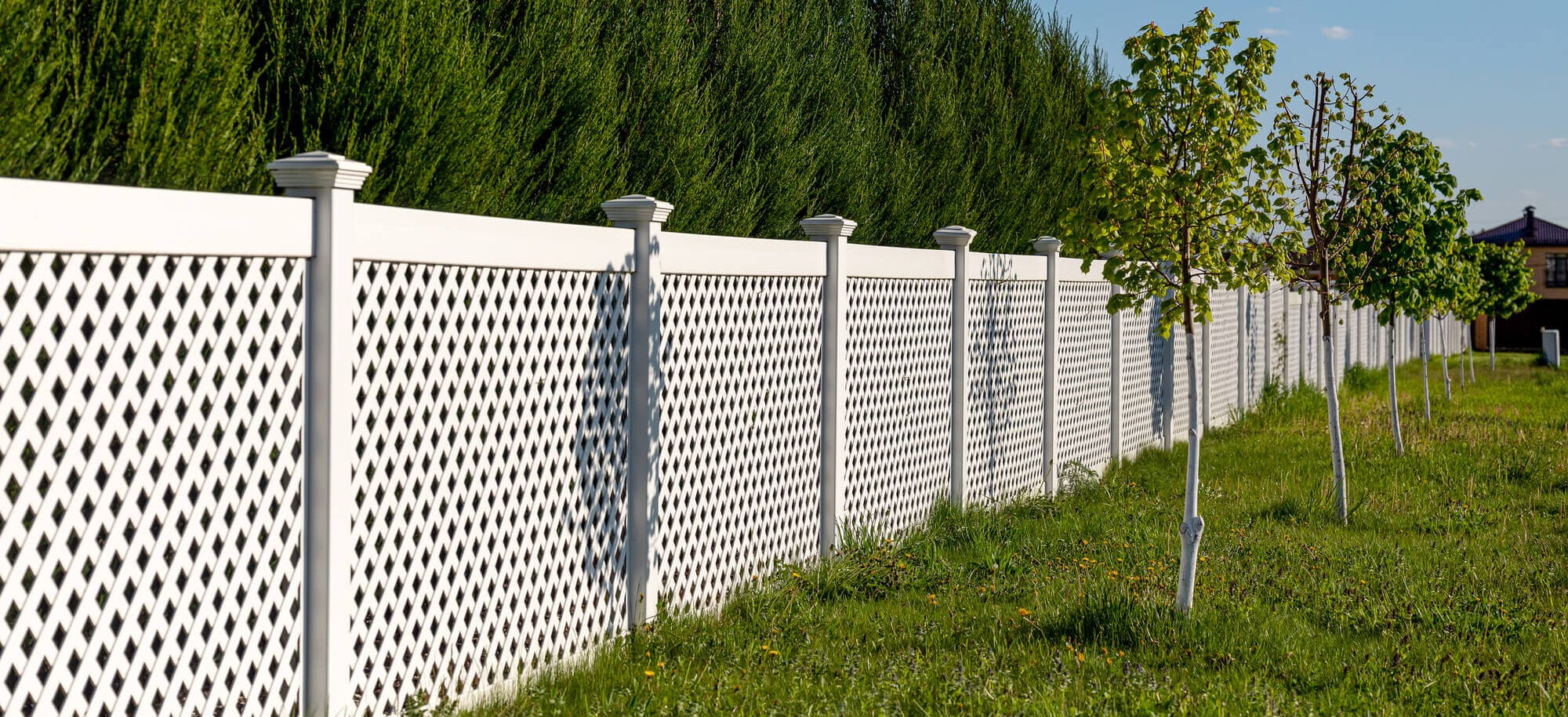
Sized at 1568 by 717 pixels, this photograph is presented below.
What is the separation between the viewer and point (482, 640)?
4.36 meters

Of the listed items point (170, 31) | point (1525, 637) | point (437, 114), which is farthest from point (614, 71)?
point (1525, 637)

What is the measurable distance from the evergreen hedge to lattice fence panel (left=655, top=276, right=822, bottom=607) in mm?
1510

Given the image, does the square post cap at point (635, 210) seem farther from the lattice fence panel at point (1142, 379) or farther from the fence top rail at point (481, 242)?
the lattice fence panel at point (1142, 379)

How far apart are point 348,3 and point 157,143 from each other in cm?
150

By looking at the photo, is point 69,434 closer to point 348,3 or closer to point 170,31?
point 170,31

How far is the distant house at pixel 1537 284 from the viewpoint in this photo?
191 feet

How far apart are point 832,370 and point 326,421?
333 cm

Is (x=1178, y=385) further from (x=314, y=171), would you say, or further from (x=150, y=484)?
(x=150, y=484)

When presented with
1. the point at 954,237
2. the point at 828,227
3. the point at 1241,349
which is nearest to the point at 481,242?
the point at 828,227

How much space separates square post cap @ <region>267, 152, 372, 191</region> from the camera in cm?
356

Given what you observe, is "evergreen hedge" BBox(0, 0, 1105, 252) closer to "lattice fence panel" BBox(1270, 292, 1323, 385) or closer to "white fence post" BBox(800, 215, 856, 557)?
"white fence post" BBox(800, 215, 856, 557)

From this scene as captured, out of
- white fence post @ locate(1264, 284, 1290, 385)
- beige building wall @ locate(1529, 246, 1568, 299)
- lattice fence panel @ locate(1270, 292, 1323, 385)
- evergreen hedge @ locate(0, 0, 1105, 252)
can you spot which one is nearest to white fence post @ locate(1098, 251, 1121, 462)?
evergreen hedge @ locate(0, 0, 1105, 252)

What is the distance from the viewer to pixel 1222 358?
14.8 metres

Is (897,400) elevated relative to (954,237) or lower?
lower
